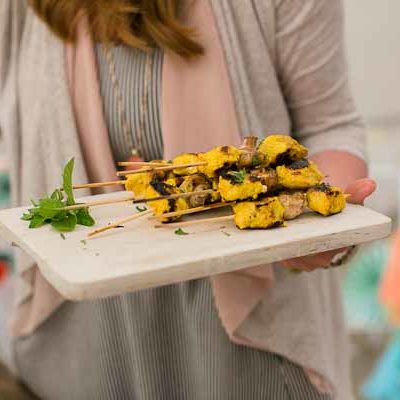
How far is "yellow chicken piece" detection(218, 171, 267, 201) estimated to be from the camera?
83cm

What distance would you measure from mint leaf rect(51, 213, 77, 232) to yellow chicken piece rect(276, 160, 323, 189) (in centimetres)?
24

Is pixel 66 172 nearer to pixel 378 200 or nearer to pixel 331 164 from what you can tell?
pixel 331 164

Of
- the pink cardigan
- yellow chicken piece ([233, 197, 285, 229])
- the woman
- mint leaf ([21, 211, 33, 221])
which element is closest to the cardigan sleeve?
the woman

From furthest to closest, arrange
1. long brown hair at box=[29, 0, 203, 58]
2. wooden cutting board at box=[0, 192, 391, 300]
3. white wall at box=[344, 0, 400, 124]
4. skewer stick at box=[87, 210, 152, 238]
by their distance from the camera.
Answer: white wall at box=[344, 0, 400, 124]
long brown hair at box=[29, 0, 203, 58]
skewer stick at box=[87, 210, 152, 238]
wooden cutting board at box=[0, 192, 391, 300]

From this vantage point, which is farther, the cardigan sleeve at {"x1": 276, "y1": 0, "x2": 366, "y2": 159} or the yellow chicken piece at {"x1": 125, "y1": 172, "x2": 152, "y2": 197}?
the cardigan sleeve at {"x1": 276, "y1": 0, "x2": 366, "y2": 159}

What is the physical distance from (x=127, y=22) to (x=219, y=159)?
0.34 metres

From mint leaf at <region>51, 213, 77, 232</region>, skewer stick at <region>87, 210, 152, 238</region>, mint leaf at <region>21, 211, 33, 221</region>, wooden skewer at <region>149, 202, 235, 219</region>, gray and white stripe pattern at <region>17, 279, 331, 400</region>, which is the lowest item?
gray and white stripe pattern at <region>17, 279, 331, 400</region>

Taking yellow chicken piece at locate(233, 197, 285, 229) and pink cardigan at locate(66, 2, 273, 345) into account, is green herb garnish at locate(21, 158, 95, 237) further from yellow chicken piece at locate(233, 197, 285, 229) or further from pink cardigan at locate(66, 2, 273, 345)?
pink cardigan at locate(66, 2, 273, 345)

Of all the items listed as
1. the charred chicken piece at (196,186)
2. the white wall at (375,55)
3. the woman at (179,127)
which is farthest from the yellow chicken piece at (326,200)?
the white wall at (375,55)

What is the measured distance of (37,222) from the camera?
0.83m

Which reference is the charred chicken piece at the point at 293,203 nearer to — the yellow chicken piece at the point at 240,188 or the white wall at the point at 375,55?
the yellow chicken piece at the point at 240,188

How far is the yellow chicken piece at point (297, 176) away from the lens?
86cm

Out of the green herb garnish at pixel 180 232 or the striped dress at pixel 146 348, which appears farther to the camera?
the striped dress at pixel 146 348

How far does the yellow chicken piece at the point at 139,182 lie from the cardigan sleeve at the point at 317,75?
34cm
